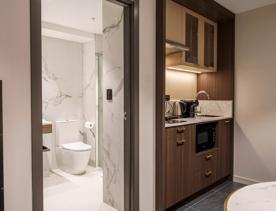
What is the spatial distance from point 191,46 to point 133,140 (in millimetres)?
1547

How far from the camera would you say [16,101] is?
4.54 ft

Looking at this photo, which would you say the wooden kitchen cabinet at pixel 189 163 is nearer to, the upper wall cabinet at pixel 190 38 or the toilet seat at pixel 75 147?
the upper wall cabinet at pixel 190 38

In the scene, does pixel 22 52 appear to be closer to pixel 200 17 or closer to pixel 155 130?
pixel 155 130

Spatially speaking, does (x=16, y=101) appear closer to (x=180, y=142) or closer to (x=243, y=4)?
(x=180, y=142)

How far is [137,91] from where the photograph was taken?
83.9 inches

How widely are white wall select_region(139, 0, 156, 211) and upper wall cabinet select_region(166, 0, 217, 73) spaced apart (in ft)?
1.34

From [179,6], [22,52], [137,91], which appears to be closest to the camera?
[22,52]

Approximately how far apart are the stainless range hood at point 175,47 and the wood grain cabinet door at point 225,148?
114 centimetres

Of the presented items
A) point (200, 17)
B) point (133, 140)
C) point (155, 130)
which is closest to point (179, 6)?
point (200, 17)

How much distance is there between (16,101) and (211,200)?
2431 millimetres

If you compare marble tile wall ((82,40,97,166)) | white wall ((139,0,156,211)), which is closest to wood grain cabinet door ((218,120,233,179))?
white wall ((139,0,156,211))

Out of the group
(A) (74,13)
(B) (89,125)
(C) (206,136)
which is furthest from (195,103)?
(A) (74,13)

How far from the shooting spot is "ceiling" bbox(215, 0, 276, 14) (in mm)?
2869

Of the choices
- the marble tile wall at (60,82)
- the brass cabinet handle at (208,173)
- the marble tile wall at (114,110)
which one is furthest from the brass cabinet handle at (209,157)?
the marble tile wall at (60,82)
